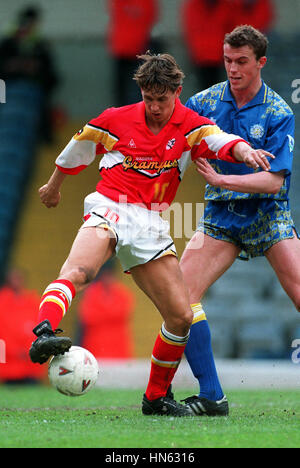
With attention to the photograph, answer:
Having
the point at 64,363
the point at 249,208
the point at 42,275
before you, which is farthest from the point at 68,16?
the point at 64,363

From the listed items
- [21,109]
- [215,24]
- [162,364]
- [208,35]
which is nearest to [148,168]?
[162,364]

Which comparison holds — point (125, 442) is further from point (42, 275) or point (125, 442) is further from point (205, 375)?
point (42, 275)

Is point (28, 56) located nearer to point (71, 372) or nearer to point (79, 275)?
point (79, 275)

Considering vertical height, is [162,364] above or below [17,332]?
above

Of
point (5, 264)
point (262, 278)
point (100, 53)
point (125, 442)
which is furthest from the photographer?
point (100, 53)

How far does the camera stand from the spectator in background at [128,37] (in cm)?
1399

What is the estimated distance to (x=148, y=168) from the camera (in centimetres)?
528

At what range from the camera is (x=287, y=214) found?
227 inches

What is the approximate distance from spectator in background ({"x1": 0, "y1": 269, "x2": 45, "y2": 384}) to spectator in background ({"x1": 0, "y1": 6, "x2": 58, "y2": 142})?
15.1 feet

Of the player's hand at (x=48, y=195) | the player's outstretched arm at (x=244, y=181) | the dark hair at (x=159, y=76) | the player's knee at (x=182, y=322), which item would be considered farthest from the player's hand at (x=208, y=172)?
the player's hand at (x=48, y=195)

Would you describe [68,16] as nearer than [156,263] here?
No

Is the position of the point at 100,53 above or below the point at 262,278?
above

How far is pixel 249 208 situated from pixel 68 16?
1129 centimetres

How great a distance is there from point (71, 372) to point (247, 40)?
92.1 inches
